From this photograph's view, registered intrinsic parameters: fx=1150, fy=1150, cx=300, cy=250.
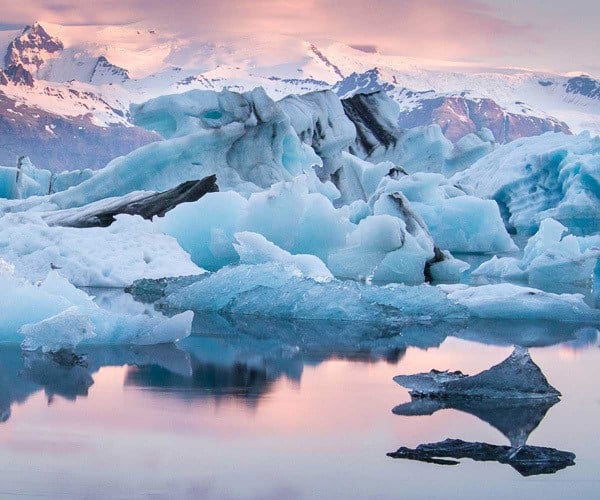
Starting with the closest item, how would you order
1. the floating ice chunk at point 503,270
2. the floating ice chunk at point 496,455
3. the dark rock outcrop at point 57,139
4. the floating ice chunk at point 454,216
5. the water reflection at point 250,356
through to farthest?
the floating ice chunk at point 496,455
the water reflection at point 250,356
the floating ice chunk at point 503,270
the floating ice chunk at point 454,216
the dark rock outcrop at point 57,139

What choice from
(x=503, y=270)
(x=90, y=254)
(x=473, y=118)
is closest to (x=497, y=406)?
(x=90, y=254)

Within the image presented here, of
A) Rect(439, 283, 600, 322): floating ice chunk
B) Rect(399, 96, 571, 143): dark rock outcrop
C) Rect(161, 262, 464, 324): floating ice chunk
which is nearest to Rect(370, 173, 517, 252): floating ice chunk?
Rect(439, 283, 600, 322): floating ice chunk

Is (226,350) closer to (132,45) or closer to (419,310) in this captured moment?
(419,310)

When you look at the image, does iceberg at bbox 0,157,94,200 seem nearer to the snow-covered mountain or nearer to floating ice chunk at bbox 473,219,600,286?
floating ice chunk at bbox 473,219,600,286

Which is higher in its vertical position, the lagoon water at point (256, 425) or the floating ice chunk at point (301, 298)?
the floating ice chunk at point (301, 298)

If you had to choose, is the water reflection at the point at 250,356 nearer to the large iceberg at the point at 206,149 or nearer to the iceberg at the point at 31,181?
the large iceberg at the point at 206,149

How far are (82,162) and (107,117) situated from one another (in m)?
24.7

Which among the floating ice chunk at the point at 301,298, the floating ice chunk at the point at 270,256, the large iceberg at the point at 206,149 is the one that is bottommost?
the floating ice chunk at the point at 301,298

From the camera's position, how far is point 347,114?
947 inches

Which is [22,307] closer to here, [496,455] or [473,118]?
[496,455]

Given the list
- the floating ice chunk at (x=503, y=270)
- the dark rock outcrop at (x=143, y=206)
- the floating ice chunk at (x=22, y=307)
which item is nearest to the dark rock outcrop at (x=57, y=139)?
the dark rock outcrop at (x=143, y=206)

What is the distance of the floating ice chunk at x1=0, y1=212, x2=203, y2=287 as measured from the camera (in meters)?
9.45

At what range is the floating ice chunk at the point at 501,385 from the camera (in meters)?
4.62

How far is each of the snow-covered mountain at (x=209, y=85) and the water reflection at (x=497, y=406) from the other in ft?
301
